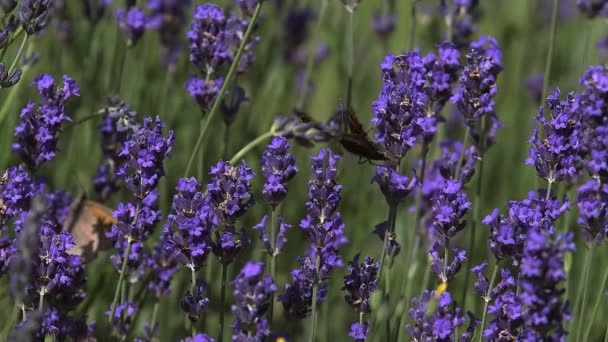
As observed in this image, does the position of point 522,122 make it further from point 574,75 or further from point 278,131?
point 278,131

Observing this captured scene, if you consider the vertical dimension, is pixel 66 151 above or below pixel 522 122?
below

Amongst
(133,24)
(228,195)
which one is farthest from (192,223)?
(133,24)

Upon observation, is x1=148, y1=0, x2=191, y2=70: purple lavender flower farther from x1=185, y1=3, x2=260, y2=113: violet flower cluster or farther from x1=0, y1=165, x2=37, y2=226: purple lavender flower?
x1=0, y1=165, x2=37, y2=226: purple lavender flower

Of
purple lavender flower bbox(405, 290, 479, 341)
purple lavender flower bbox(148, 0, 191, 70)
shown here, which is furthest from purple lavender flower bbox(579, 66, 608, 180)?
purple lavender flower bbox(148, 0, 191, 70)

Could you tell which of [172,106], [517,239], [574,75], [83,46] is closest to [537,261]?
[517,239]

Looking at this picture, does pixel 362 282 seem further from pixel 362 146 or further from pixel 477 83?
pixel 477 83

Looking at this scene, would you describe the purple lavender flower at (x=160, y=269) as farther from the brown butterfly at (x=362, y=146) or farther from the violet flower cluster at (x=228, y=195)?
the brown butterfly at (x=362, y=146)
